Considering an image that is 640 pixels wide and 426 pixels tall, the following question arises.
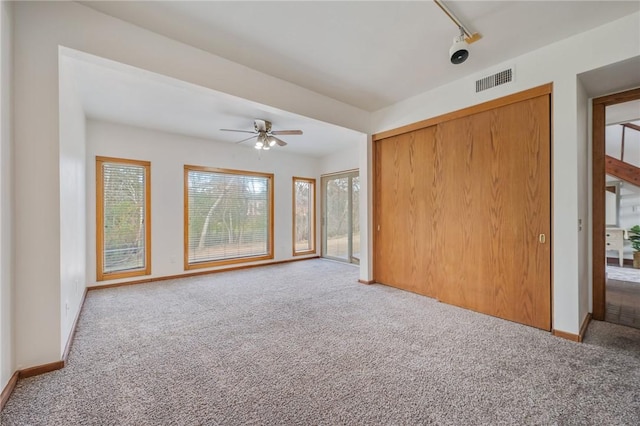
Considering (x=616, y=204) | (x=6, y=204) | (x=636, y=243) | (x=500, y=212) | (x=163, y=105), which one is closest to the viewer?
(x=6, y=204)

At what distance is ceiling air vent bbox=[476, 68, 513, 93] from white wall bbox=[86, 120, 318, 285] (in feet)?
14.1

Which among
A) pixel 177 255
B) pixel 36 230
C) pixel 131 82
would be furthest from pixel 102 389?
pixel 177 255

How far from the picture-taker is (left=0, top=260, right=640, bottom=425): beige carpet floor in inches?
62.9

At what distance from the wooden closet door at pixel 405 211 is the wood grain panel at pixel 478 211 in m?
0.01

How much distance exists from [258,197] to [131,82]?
335cm

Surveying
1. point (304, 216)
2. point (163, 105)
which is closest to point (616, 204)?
point (304, 216)

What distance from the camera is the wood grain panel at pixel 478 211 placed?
9.03ft

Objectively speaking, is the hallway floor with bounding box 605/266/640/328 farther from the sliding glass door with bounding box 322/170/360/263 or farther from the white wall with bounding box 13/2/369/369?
the white wall with bounding box 13/2/369/369

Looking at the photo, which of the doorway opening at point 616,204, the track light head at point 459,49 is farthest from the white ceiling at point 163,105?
the doorway opening at point 616,204

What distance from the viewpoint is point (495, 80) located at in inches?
119

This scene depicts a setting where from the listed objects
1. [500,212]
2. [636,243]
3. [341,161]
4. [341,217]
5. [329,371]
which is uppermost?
[341,161]

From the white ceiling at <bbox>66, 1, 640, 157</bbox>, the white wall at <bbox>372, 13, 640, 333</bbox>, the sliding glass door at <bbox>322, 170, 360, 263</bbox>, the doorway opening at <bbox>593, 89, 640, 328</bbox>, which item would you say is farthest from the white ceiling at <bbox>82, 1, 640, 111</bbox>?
the sliding glass door at <bbox>322, 170, 360, 263</bbox>

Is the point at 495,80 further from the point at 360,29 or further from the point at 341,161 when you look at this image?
the point at 341,161

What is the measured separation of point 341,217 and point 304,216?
987 millimetres
